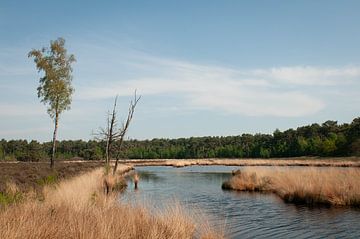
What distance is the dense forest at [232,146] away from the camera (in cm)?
8845

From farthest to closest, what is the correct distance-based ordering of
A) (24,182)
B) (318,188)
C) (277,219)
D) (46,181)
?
(24,182) → (318,188) → (46,181) → (277,219)

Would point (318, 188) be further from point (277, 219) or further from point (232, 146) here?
point (232, 146)

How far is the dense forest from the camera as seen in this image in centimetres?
8845

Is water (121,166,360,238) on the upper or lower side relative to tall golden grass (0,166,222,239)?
lower

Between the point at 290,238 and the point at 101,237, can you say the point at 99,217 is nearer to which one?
the point at 101,237

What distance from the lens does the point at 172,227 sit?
1008 cm

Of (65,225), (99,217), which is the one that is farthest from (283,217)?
(65,225)

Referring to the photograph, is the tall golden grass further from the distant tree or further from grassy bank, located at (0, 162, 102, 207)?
the distant tree

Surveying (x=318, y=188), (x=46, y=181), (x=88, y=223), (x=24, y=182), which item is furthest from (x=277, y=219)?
(x=24, y=182)

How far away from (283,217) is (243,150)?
390ft

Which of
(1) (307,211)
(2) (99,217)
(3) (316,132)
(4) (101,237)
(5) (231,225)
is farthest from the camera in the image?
(3) (316,132)

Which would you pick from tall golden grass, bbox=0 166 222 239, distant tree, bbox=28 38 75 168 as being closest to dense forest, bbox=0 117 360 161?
distant tree, bbox=28 38 75 168

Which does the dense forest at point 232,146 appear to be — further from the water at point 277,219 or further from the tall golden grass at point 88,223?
the tall golden grass at point 88,223

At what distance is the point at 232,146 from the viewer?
13975 cm
